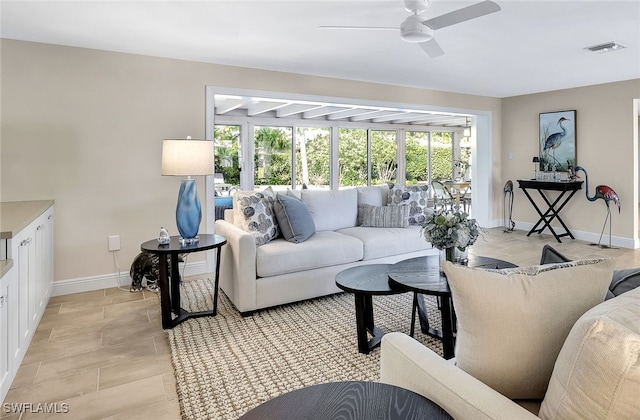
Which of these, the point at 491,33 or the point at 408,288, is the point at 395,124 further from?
the point at 408,288

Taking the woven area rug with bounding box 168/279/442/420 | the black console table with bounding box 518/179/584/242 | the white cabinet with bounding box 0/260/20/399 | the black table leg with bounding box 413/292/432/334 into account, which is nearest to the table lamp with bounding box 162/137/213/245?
the woven area rug with bounding box 168/279/442/420

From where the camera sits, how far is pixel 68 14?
2994 mm

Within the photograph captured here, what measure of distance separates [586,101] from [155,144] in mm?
6030

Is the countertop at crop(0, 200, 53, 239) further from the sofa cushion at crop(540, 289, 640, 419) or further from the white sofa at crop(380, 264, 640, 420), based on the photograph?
the sofa cushion at crop(540, 289, 640, 419)

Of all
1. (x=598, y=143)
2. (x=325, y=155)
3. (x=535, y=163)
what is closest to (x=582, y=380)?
(x=598, y=143)

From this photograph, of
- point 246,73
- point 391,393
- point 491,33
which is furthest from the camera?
point 246,73

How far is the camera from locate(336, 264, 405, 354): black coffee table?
2.49 m

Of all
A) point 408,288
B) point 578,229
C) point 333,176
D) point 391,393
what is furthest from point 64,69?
point 578,229

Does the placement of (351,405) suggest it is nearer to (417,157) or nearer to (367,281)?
(367,281)

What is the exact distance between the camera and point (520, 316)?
40.8 inches

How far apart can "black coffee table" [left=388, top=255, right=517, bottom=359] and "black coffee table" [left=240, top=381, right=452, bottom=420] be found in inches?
50.6

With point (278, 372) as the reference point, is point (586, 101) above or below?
above

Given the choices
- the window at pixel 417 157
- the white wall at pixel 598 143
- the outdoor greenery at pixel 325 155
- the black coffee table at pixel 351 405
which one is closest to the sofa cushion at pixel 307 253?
the black coffee table at pixel 351 405
